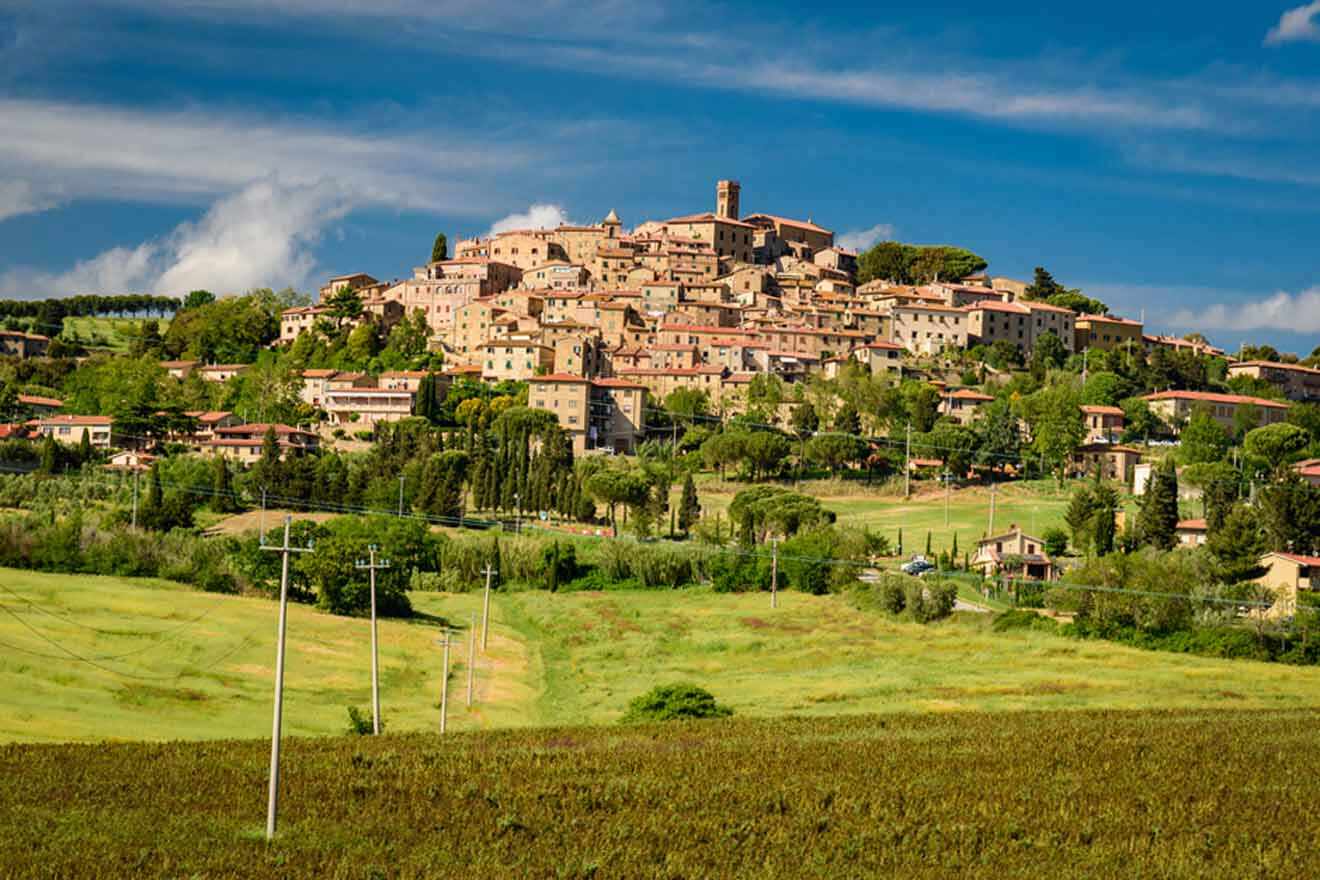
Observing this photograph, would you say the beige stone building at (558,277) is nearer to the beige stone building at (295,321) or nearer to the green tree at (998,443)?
the beige stone building at (295,321)

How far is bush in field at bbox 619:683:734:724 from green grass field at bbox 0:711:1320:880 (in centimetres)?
475

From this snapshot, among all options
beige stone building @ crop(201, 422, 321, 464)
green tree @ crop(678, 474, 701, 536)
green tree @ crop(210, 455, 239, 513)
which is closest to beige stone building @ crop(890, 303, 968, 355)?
green tree @ crop(678, 474, 701, 536)

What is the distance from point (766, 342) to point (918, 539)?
44.0 metres

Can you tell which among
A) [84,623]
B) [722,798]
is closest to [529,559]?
[84,623]

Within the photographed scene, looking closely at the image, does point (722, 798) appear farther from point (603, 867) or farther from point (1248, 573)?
point (1248, 573)

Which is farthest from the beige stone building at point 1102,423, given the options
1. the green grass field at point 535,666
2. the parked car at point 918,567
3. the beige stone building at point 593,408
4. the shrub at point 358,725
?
the shrub at point 358,725

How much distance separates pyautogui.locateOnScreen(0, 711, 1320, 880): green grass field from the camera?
26.2 metres

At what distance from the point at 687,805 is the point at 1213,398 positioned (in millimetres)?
90490

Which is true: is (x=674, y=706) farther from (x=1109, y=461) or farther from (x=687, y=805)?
(x=1109, y=461)

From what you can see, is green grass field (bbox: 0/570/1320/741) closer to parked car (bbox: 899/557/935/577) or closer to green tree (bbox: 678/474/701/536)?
parked car (bbox: 899/557/935/577)

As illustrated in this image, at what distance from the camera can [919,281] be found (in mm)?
154375

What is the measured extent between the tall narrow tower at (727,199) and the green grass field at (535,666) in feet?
329

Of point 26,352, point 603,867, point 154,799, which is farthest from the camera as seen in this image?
point 26,352

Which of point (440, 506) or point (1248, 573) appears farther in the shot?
point (440, 506)
